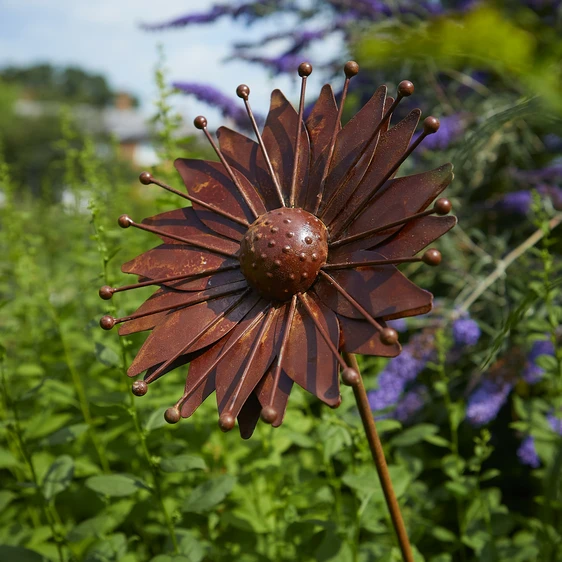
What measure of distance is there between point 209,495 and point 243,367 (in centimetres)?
34

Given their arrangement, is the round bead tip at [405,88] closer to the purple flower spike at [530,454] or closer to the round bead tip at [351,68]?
the round bead tip at [351,68]

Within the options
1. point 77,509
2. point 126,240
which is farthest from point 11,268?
point 77,509

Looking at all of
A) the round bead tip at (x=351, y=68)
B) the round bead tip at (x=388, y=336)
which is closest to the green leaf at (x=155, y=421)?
the round bead tip at (x=388, y=336)

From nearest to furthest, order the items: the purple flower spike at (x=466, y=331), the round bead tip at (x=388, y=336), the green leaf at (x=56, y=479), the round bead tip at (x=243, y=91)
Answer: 1. the round bead tip at (x=388, y=336)
2. the round bead tip at (x=243, y=91)
3. the green leaf at (x=56, y=479)
4. the purple flower spike at (x=466, y=331)

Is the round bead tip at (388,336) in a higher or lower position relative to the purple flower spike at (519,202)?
lower

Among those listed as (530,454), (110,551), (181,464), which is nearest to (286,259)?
(181,464)

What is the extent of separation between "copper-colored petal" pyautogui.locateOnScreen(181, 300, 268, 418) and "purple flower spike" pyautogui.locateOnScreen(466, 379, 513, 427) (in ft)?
2.14

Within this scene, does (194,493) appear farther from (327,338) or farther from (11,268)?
(11,268)

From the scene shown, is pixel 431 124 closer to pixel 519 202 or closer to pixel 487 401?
pixel 487 401

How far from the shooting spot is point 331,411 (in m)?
0.95

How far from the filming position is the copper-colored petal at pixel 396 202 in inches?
23.8

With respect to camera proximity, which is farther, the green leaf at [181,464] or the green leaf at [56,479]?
the green leaf at [56,479]

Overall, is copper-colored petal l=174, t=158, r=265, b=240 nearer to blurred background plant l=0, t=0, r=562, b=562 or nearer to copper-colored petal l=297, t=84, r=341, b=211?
copper-colored petal l=297, t=84, r=341, b=211

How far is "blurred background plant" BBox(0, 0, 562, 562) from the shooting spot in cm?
92
